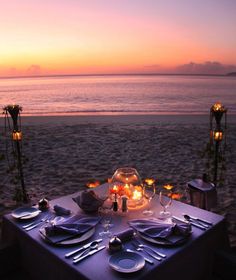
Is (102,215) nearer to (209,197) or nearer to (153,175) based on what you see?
(209,197)

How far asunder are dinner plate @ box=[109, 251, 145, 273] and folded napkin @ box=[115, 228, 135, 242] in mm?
236

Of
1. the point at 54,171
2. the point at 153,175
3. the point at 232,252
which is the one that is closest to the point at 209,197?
the point at 232,252

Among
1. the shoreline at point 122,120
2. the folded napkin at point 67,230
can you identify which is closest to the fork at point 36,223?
the folded napkin at point 67,230

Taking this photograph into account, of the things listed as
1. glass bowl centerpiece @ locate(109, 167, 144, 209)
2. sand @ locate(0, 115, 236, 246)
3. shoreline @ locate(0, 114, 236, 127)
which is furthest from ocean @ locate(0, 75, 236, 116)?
glass bowl centerpiece @ locate(109, 167, 144, 209)

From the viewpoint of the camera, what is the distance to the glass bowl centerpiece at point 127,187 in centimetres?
378

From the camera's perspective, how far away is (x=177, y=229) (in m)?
3.07

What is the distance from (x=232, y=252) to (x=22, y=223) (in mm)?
2505

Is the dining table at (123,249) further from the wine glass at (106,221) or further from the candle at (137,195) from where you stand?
the candle at (137,195)

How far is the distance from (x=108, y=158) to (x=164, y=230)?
6743 mm

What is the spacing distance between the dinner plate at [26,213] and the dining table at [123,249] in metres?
0.05

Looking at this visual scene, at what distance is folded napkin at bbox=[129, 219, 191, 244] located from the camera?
3.00 m

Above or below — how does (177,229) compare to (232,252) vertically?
above

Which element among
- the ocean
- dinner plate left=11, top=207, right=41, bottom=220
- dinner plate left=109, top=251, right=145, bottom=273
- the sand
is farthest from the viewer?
the ocean

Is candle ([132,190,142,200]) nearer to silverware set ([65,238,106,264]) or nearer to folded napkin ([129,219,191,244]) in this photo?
folded napkin ([129,219,191,244])
